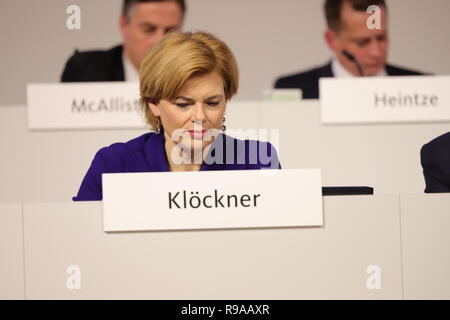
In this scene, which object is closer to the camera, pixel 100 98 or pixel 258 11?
pixel 100 98

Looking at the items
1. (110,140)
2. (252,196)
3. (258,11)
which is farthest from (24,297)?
(258,11)

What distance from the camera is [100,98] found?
3768 millimetres

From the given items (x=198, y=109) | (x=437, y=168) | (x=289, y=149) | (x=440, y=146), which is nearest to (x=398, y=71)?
(x=289, y=149)

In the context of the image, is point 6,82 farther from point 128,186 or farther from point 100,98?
point 128,186

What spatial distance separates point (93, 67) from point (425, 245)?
2586 mm

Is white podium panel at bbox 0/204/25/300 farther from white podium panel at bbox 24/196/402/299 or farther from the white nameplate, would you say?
the white nameplate

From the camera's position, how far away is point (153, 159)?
2244mm

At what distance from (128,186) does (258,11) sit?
2628 millimetres

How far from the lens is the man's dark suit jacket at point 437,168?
2.90 meters

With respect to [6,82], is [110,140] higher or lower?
lower

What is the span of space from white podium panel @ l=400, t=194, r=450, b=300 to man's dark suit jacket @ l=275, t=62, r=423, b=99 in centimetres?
246

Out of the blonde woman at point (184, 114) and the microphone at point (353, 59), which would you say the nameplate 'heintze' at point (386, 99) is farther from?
the blonde woman at point (184, 114)
